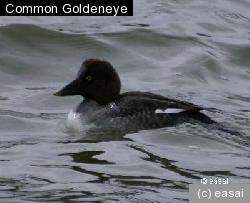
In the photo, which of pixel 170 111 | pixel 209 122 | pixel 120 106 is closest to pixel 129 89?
pixel 120 106

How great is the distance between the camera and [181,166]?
33.4 feet

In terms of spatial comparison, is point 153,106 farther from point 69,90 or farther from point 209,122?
point 69,90

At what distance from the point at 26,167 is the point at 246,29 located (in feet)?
27.0

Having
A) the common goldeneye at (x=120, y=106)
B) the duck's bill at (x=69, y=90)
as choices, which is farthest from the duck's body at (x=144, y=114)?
the duck's bill at (x=69, y=90)

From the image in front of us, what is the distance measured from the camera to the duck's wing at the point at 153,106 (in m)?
11.8

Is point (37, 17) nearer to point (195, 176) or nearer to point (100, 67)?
point (100, 67)

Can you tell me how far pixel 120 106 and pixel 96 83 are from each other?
458mm

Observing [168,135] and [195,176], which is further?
[168,135]

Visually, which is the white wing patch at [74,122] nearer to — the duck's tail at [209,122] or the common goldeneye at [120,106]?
the common goldeneye at [120,106]

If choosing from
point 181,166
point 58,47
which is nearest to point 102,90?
point 181,166

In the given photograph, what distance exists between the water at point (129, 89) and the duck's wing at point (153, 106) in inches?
9.3

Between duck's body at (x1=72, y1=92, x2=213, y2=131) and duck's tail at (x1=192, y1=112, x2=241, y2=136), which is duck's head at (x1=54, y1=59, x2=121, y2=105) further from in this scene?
duck's tail at (x1=192, y1=112, x2=241, y2=136)

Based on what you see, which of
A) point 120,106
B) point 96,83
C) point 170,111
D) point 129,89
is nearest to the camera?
point 170,111

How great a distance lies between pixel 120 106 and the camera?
468 inches
